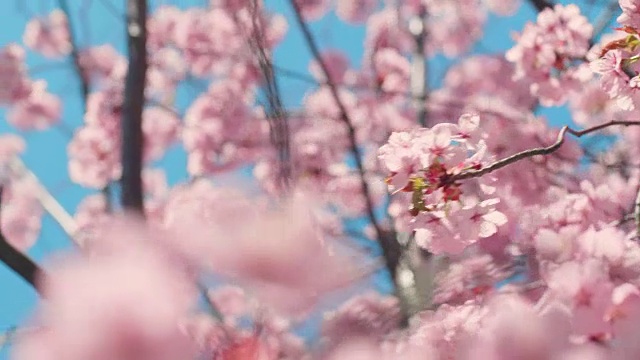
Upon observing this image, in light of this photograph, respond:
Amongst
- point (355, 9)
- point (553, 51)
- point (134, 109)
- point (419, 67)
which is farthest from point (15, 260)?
point (355, 9)

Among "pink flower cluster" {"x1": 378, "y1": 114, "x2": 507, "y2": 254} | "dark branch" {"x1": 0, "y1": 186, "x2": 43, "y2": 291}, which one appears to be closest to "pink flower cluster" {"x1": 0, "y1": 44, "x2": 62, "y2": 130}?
"dark branch" {"x1": 0, "y1": 186, "x2": 43, "y2": 291}

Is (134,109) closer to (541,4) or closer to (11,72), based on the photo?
(541,4)

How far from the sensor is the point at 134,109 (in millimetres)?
1594

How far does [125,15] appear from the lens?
1735 millimetres

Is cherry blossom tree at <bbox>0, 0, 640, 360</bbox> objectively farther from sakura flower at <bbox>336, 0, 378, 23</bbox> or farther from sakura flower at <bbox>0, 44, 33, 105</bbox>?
sakura flower at <bbox>336, 0, 378, 23</bbox>

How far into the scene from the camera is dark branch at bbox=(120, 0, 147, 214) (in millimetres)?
1434

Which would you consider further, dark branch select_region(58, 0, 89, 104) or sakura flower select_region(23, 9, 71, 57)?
sakura flower select_region(23, 9, 71, 57)

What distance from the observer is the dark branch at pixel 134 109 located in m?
1.43

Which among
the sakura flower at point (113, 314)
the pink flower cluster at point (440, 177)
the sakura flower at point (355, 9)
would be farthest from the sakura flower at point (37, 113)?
the sakura flower at point (113, 314)

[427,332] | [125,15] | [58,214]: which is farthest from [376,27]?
[427,332]

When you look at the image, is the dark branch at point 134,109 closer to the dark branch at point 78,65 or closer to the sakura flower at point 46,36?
the dark branch at point 78,65

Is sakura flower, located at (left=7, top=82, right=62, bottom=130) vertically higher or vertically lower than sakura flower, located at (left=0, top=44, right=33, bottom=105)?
higher

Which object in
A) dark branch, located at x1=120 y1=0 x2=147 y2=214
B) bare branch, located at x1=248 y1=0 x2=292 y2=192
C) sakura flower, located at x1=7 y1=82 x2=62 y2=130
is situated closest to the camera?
bare branch, located at x1=248 y1=0 x2=292 y2=192

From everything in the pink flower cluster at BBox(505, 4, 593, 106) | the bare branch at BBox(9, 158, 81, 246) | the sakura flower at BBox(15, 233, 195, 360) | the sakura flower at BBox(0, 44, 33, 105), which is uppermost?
the sakura flower at BBox(0, 44, 33, 105)
